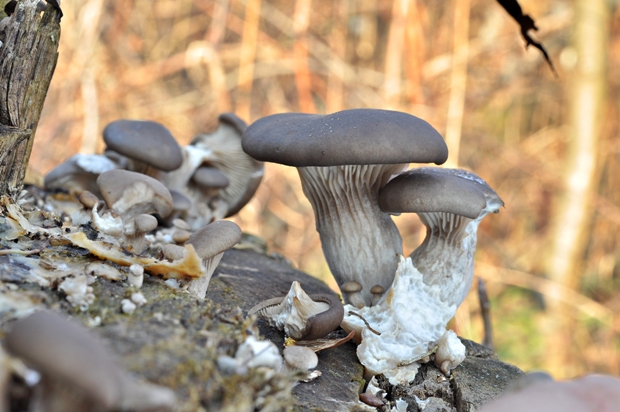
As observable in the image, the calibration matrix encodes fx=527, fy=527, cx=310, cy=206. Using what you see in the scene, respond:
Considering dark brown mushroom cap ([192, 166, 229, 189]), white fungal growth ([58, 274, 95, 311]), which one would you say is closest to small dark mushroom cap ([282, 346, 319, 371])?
white fungal growth ([58, 274, 95, 311])

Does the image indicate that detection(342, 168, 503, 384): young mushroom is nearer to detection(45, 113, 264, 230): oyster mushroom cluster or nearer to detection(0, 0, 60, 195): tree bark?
detection(45, 113, 264, 230): oyster mushroom cluster

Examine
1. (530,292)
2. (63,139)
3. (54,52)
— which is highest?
(54,52)

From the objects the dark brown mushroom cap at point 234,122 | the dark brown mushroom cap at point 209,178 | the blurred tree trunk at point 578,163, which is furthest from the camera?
the blurred tree trunk at point 578,163

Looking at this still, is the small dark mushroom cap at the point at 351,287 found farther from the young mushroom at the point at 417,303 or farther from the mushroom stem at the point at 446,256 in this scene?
the mushroom stem at the point at 446,256

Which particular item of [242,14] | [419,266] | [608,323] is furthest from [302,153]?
[242,14]

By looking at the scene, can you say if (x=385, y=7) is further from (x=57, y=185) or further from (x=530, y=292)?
(x=57, y=185)

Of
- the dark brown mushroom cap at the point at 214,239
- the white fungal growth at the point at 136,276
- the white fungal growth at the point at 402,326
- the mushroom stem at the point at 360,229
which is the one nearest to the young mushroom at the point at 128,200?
the dark brown mushroom cap at the point at 214,239
